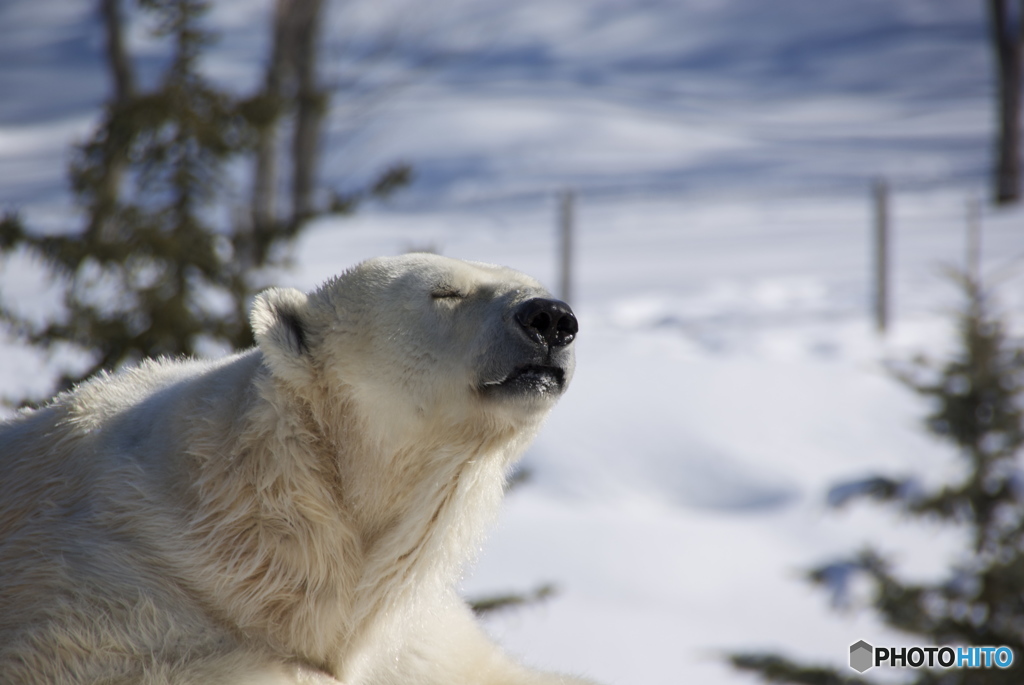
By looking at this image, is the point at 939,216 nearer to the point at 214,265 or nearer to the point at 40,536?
the point at 214,265

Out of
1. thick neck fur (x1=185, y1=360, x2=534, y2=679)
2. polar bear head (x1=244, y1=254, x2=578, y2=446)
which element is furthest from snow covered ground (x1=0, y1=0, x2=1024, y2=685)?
polar bear head (x1=244, y1=254, x2=578, y2=446)

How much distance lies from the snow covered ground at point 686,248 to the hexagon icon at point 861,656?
1.83 feet

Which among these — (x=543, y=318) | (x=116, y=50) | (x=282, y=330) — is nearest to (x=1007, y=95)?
(x=116, y=50)

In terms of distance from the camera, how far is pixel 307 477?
1.76 meters

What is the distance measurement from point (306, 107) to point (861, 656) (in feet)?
11.6

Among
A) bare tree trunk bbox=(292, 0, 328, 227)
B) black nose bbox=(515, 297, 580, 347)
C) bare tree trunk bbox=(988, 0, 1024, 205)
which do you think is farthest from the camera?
bare tree trunk bbox=(988, 0, 1024, 205)

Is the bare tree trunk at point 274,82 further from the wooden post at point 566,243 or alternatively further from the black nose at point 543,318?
the black nose at point 543,318

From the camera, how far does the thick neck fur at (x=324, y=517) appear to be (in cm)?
171

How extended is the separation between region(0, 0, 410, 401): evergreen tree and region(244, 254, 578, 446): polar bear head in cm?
201

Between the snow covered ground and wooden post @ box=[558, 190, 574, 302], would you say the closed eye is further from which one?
wooden post @ box=[558, 190, 574, 302]

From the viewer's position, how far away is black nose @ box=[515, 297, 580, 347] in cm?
179

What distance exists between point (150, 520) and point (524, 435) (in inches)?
28.7

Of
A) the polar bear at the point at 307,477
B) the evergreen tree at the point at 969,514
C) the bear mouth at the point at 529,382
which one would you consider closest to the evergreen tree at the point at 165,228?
the polar bear at the point at 307,477

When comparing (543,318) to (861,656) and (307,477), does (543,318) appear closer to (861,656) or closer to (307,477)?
(307,477)
